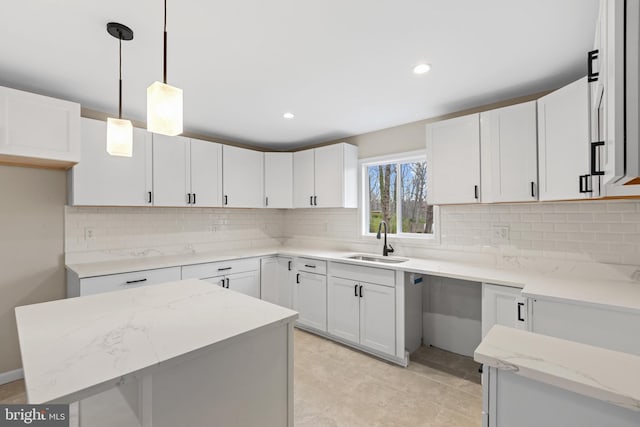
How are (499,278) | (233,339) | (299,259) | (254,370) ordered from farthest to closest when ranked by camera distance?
(299,259)
(499,278)
(254,370)
(233,339)

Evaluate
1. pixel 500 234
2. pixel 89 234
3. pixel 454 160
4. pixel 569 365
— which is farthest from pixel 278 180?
pixel 569 365

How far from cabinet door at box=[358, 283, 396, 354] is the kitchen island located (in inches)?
63.8

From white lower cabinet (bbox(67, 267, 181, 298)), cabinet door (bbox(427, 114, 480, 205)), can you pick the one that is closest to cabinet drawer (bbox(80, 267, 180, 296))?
white lower cabinet (bbox(67, 267, 181, 298))

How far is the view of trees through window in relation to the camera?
11.2 feet

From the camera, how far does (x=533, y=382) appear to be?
0.89 m

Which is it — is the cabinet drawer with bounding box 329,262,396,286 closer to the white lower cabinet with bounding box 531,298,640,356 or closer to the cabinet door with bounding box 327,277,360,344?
the cabinet door with bounding box 327,277,360,344

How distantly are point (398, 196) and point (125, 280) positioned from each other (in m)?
2.95

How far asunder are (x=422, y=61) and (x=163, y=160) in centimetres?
268

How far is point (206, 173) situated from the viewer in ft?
11.7

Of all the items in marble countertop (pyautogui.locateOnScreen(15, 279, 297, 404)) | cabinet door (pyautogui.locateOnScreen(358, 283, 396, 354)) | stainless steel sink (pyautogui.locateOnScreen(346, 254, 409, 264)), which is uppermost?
marble countertop (pyautogui.locateOnScreen(15, 279, 297, 404))

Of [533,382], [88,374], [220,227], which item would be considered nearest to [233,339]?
[88,374]

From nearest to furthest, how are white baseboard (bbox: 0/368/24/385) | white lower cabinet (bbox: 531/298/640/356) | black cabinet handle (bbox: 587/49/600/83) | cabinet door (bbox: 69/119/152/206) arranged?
black cabinet handle (bbox: 587/49/600/83) < white lower cabinet (bbox: 531/298/640/356) < white baseboard (bbox: 0/368/24/385) < cabinet door (bbox: 69/119/152/206)

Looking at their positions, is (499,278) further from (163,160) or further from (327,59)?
(163,160)

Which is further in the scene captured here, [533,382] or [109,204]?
[109,204]
